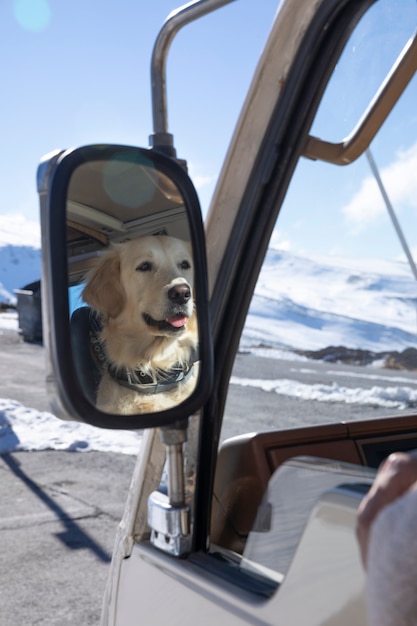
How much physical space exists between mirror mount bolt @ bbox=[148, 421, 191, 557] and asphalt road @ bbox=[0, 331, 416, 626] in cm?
15

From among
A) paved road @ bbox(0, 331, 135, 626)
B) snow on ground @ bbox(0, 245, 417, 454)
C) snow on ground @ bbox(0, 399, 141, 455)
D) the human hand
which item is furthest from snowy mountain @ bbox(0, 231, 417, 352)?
snow on ground @ bbox(0, 399, 141, 455)

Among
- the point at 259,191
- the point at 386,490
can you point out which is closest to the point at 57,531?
the point at 259,191

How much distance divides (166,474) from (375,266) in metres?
0.52

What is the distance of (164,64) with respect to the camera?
1322 mm

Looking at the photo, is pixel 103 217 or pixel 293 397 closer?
pixel 103 217

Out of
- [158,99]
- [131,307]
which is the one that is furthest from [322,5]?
[131,307]

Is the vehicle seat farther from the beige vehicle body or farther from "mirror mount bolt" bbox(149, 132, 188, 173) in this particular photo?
"mirror mount bolt" bbox(149, 132, 188, 173)

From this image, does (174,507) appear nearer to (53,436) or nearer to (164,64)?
(164,64)

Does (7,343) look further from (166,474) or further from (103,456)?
(166,474)

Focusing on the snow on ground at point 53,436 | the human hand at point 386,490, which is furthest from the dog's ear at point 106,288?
the snow on ground at point 53,436

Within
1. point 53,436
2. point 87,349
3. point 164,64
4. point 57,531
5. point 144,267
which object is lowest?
point 57,531

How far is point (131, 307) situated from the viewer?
120 centimetres

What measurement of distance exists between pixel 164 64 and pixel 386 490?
900mm

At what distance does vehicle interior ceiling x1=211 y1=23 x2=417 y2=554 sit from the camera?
1226 millimetres
